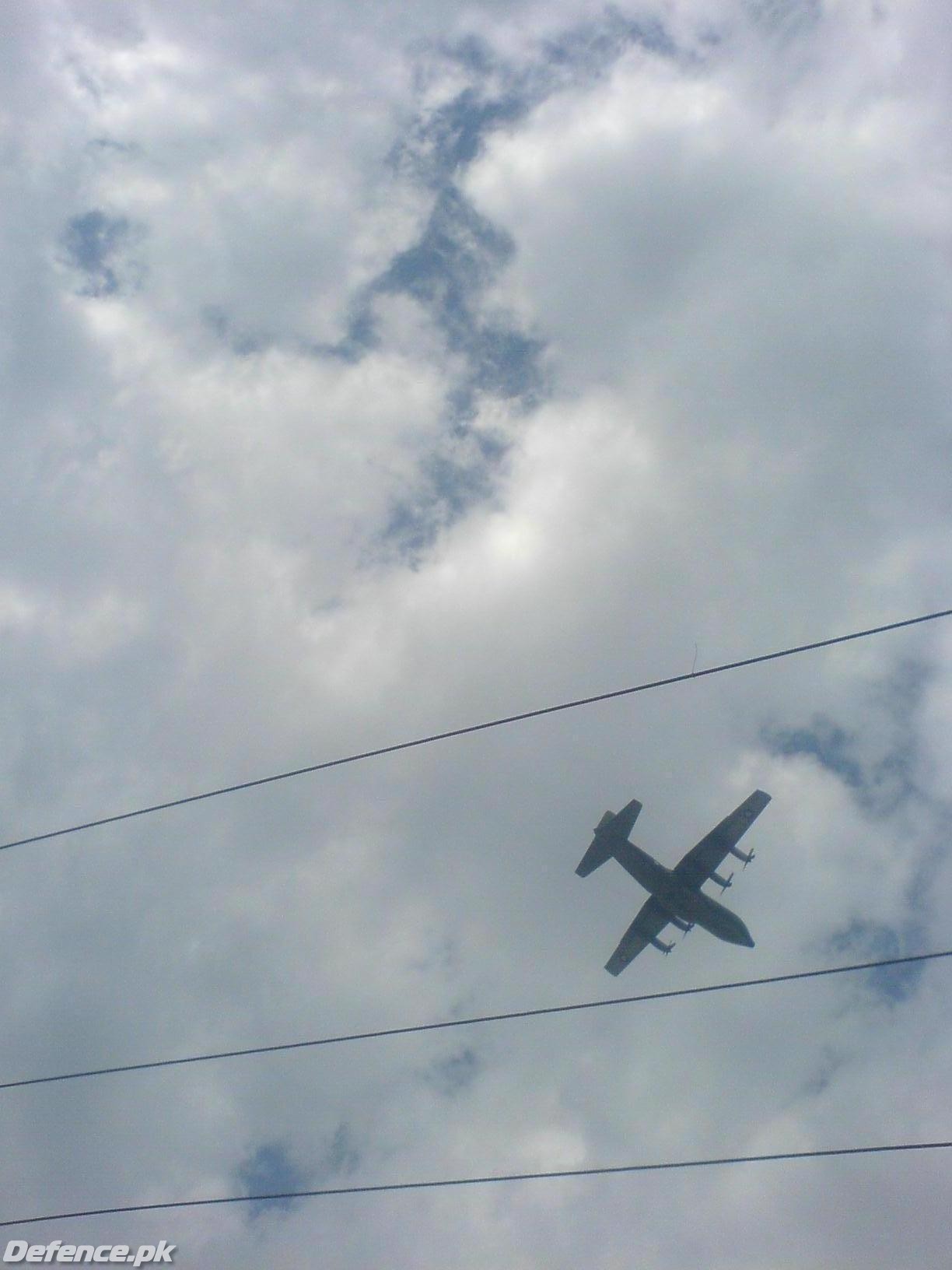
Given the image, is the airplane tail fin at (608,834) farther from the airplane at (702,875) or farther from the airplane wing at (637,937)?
the airplane wing at (637,937)

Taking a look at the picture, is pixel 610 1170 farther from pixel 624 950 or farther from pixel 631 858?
pixel 624 950

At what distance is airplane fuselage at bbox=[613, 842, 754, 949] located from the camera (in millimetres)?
42125

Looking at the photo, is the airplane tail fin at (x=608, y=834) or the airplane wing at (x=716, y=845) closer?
the airplane tail fin at (x=608, y=834)

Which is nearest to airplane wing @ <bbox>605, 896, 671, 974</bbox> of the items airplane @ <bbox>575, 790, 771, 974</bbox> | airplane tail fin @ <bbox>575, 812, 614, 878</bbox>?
airplane @ <bbox>575, 790, 771, 974</bbox>

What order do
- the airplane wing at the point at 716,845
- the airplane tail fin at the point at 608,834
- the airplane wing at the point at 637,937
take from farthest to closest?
the airplane wing at the point at 637,937 < the airplane wing at the point at 716,845 < the airplane tail fin at the point at 608,834

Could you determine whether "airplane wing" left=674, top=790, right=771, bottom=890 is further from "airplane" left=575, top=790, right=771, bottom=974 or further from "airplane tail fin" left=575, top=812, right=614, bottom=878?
"airplane tail fin" left=575, top=812, right=614, bottom=878

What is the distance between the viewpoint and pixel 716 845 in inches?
1681

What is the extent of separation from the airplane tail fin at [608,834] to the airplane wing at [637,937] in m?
6.39

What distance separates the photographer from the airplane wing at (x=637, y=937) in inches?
1799

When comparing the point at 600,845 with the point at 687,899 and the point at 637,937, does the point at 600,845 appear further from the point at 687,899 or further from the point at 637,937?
the point at 637,937

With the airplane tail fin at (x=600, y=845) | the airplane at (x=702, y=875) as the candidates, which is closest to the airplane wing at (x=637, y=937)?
the airplane at (x=702, y=875)

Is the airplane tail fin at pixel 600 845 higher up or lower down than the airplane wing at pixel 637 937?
higher up

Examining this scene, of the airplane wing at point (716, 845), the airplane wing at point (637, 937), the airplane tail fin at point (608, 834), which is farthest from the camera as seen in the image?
the airplane wing at point (637, 937)

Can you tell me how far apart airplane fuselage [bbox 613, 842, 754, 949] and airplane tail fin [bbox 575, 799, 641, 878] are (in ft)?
4.24
